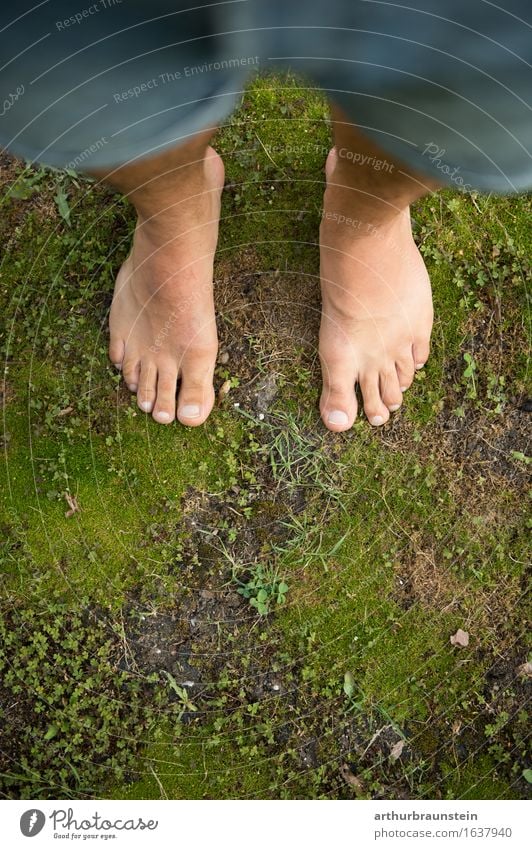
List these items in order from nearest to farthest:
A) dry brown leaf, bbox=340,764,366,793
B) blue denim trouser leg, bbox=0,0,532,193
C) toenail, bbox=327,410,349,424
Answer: blue denim trouser leg, bbox=0,0,532,193
dry brown leaf, bbox=340,764,366,793
toenail, bbox=327,410,349,424

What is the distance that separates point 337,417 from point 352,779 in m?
1.03

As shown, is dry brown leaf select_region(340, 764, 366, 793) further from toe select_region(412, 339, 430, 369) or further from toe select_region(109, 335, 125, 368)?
toe select_region(109, 335, 125, 368)

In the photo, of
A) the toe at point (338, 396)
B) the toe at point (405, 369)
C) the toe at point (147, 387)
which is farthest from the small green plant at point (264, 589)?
the toe at point (405, 369)

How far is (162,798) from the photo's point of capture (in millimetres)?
1929

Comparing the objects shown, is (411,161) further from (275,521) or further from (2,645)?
(2,645)

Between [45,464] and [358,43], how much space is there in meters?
1.40

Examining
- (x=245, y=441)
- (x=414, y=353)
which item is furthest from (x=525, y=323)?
(x=245, y=441)

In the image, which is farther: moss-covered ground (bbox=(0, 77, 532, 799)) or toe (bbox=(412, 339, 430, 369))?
toe (bbox=(412, 339, 430, 369))

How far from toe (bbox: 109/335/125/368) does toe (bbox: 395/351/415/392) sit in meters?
0.82

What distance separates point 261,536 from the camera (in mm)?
2023

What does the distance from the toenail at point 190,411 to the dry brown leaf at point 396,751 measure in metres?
1.10

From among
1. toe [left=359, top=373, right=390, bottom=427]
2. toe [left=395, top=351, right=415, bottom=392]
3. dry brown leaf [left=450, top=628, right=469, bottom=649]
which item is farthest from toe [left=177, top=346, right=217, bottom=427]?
dry brown leaf [left=450, top=628, right=469, bottom=649]

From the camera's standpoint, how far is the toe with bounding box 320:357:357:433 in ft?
6.64

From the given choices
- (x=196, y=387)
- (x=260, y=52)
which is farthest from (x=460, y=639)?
(x=260, y=52)
